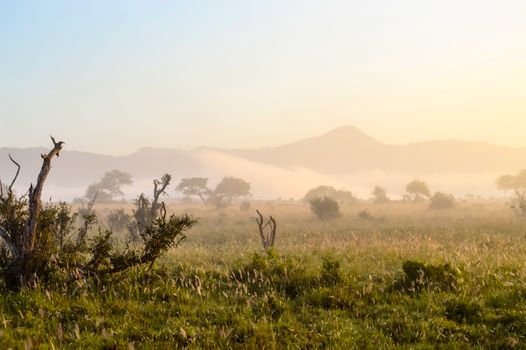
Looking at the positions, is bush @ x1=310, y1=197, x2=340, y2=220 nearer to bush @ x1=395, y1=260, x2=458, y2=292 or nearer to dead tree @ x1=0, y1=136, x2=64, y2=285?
bush @ x1=395, y1=260, x2=458, y2=292

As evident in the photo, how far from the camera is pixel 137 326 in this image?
672 cm

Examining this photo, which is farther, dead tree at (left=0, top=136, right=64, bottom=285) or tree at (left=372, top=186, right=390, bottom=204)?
tree at (left=372, top=186, right=390, bottom=204)

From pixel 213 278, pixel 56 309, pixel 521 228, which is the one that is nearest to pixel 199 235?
pixel 521 228

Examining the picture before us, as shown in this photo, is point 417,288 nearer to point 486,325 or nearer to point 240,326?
point 486,325

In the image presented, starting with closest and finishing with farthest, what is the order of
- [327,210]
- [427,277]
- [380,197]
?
[427,277] → [327,210] → [380,197]

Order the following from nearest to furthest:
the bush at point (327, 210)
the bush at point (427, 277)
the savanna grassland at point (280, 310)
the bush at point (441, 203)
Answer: the savanna grassland at point (280, 310)
the bush at point (427, 277)
the bush at point (327, 210)
the bush at point (441, 203)

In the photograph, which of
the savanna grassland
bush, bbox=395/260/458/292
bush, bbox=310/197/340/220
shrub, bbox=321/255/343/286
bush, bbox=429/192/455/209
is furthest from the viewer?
bush, bbox=429/192/455/209

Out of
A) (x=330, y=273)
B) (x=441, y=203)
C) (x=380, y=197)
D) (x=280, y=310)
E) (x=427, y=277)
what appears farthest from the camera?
(x=380, y=197)

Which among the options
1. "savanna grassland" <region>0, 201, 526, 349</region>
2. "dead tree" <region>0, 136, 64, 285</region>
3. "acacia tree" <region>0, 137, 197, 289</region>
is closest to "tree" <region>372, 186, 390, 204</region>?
"savanna grassland" <region>0, 201, 526, 349</region>

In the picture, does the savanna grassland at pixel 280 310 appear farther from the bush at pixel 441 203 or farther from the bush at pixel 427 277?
the bush at pixel 441 203

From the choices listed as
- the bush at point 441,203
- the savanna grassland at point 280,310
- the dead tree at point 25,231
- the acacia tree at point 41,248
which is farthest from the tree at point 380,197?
the dead tree at point 25,231

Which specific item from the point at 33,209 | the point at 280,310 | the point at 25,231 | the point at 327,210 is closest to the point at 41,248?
the point at 25,231

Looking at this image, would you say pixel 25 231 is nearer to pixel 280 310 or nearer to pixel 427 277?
pixel 280 310

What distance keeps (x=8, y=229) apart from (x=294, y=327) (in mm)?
5505
